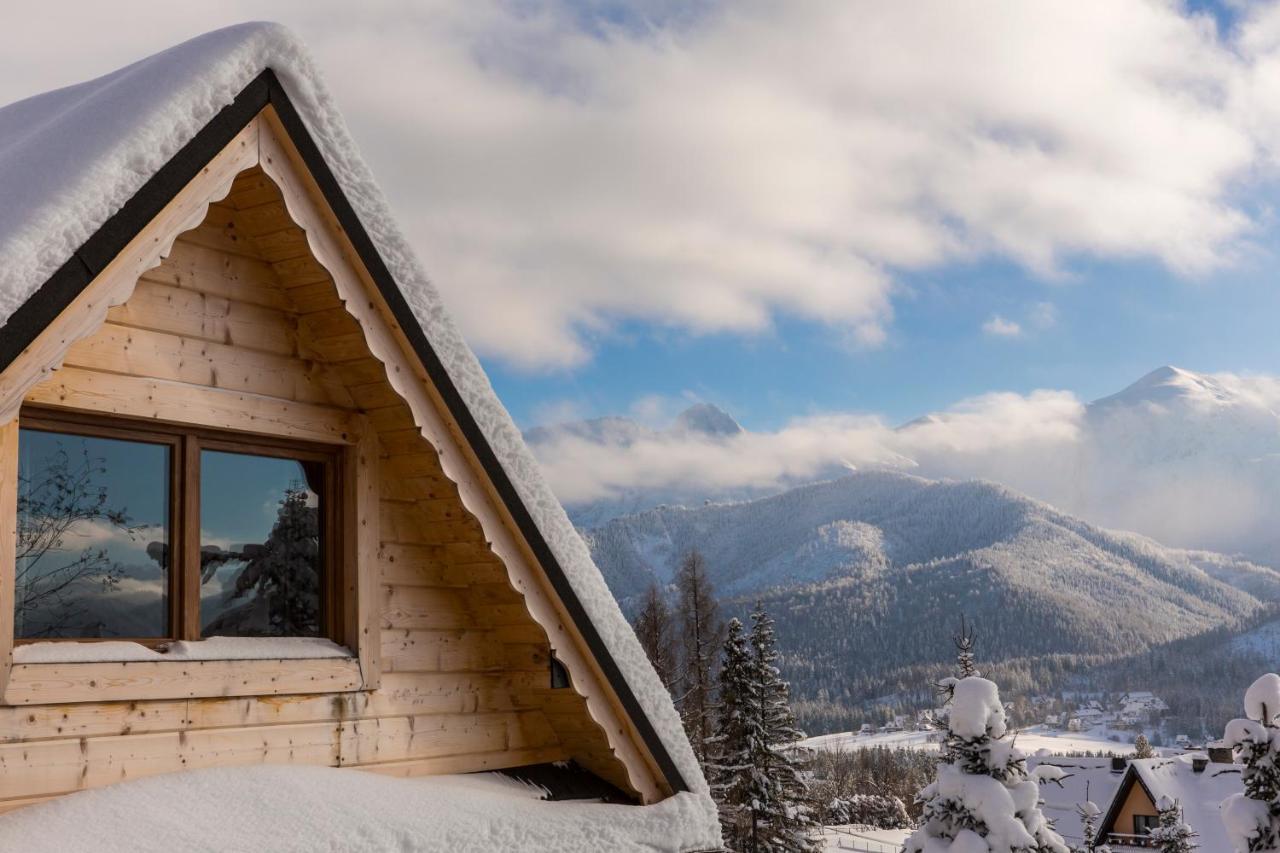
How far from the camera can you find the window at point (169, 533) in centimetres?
458

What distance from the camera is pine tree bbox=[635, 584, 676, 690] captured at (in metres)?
40.2

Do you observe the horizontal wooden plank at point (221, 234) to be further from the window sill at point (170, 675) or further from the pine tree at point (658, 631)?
the pine tree at point (658, 631)

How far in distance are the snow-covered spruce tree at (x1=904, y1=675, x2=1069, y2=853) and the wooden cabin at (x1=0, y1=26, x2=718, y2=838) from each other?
8.94m

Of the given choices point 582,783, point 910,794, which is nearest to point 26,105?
point 582,783

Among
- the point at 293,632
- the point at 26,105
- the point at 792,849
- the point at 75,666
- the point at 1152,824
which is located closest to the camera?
the point at 75,666

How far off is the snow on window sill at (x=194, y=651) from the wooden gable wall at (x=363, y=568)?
0.13m

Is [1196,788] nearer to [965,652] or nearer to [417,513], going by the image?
[965,652]

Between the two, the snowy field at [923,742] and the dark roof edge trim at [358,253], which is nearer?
the dark roof edge trim at [358,253]

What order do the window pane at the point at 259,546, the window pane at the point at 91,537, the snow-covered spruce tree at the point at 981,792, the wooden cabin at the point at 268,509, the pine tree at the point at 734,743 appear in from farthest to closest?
the pine tree at the point at 734,743 < the snow-covered spruce tree at the point at 981,792 < the window pane at the point at 259,546 < the window pane at the point at 91,537 < the wooden cabin at the point at 268,509

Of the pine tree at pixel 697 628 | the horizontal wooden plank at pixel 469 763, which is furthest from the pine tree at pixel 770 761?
the horizontal wooden plank at pixel 469 763

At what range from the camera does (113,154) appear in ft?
13.0

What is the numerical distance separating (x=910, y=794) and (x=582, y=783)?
97.7 metres

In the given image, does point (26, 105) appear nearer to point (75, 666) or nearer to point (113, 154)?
point (113, 154)

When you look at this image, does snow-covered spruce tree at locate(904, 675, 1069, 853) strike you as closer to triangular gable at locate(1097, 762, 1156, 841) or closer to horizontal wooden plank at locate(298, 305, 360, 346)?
horizontal wooden plank at locate(298, 305, 360, 346)
